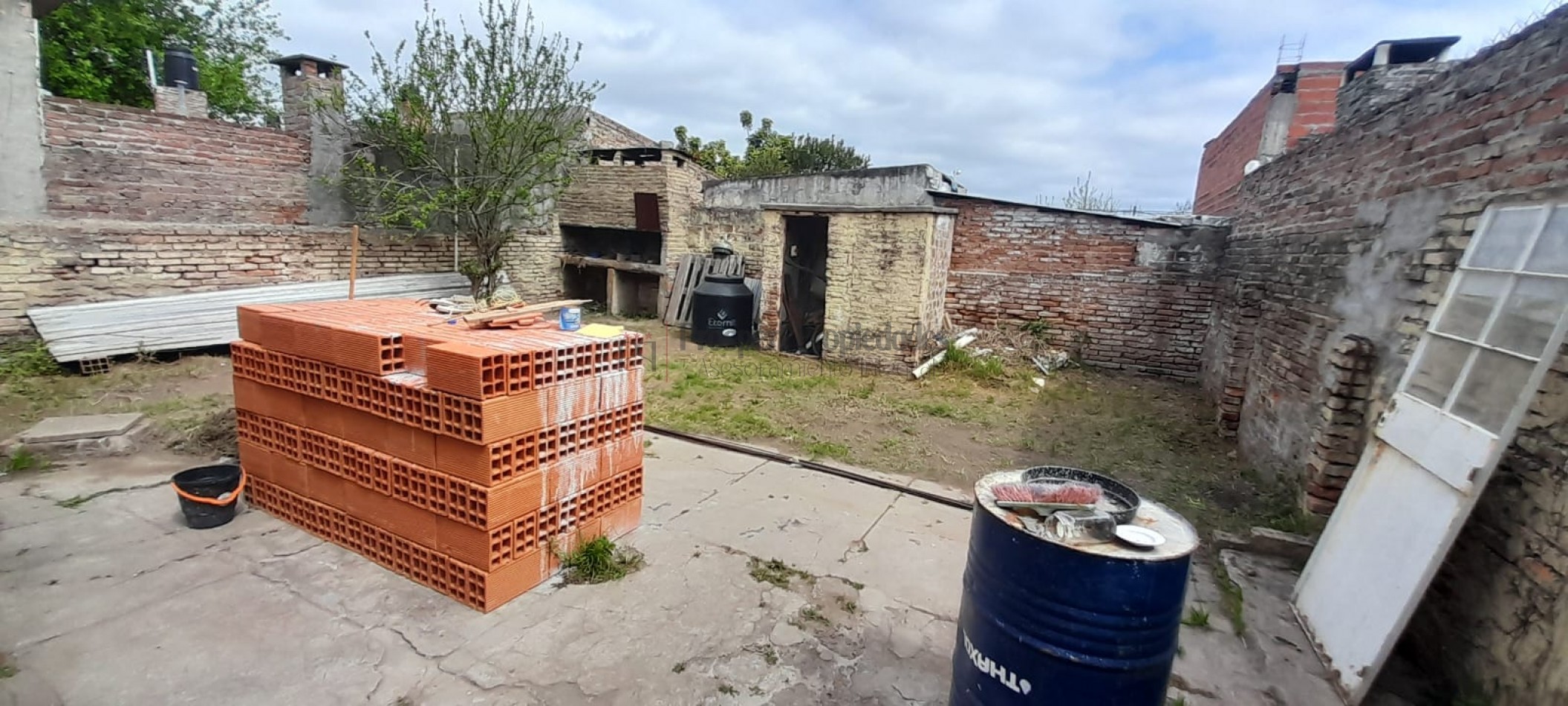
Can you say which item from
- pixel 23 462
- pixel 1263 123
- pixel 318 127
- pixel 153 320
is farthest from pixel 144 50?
Result: pixel 1263 123

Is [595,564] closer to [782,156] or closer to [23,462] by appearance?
[23,462]

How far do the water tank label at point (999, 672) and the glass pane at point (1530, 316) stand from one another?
87.1 inches

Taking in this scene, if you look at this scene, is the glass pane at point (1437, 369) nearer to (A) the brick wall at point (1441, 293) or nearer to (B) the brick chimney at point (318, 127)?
(A) the brick wall at point (1441, 293)

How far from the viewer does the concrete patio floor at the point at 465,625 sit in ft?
7.23

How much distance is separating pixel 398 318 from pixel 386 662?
5.74ft

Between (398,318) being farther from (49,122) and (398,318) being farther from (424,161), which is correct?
(49,122)

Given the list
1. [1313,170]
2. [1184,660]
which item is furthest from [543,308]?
[1313,170]

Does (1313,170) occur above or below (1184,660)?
above

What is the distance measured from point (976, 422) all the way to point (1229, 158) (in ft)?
25.7

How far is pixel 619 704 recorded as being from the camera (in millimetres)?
2148

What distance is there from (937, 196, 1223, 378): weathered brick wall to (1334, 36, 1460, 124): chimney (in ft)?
8.32

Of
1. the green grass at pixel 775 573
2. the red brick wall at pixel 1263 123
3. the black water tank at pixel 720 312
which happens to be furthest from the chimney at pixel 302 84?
the red brick wall at pixel 1263 123

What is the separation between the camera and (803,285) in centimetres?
995

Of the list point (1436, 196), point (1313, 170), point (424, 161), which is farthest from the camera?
point (424, 161)
